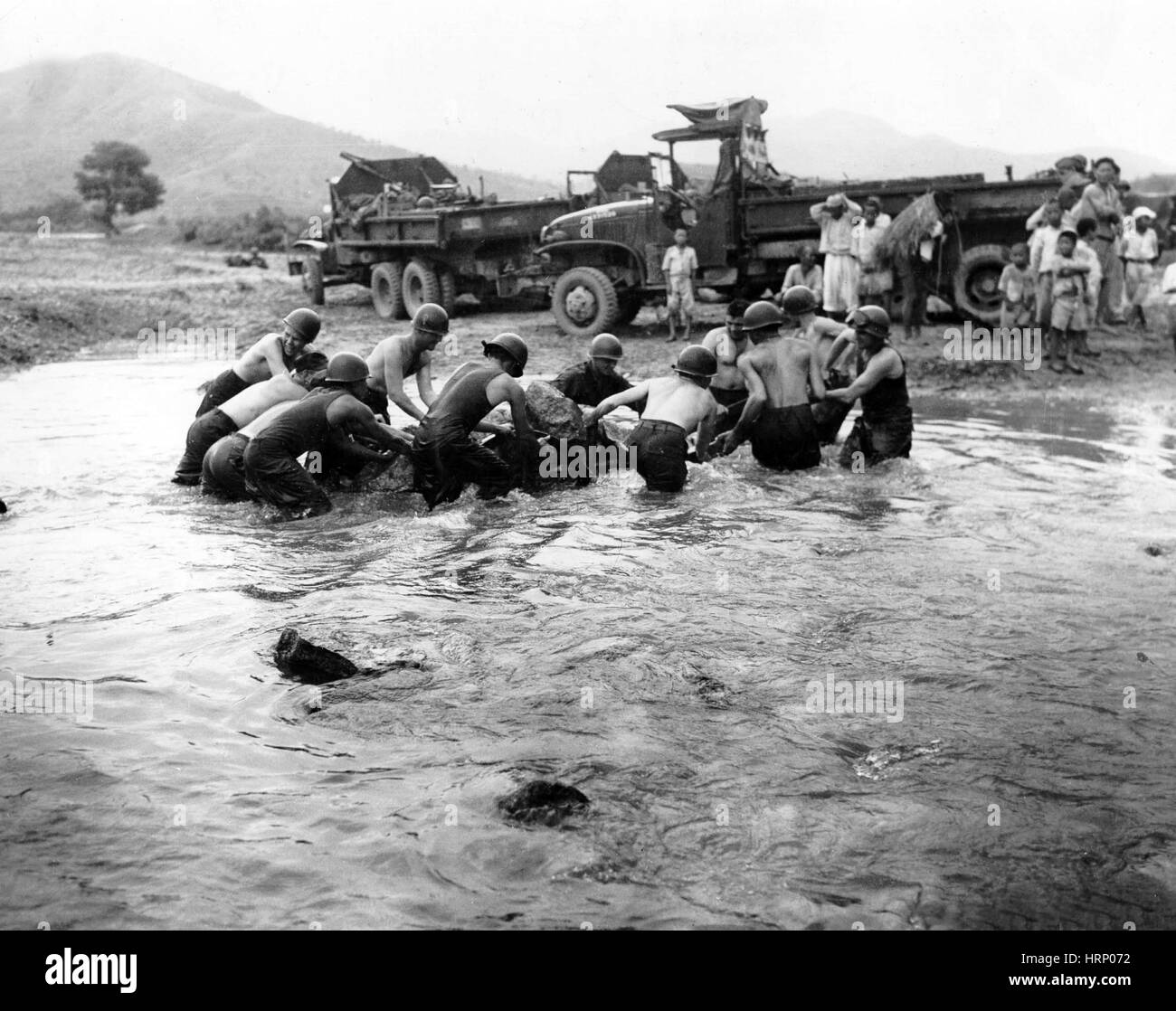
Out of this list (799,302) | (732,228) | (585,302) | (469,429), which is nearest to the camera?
(469,429)

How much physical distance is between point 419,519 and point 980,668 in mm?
3939

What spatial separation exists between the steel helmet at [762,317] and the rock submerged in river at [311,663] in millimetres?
4919

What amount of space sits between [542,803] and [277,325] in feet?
54.5

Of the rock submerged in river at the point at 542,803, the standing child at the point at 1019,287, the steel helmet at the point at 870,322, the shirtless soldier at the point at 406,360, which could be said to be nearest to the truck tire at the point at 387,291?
the standing child at the point at 1019,287

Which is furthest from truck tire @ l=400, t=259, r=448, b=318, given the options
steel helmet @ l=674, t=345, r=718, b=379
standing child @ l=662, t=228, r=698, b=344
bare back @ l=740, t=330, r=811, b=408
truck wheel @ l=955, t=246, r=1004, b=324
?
steel helmet @ l=674, t=345, r=718, b=379

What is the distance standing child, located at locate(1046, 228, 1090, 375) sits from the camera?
12.5 meters

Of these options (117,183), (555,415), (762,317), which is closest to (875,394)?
(762,317)

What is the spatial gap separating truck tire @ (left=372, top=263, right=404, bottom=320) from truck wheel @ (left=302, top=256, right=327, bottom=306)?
1.53m

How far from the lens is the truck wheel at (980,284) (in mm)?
14047

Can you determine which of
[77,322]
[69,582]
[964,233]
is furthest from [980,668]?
[77,322]

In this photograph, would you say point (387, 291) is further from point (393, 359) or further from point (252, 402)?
point (252, 402)

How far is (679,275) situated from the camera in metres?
14.9

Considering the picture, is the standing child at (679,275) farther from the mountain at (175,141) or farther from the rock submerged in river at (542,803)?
the mountain at (175,141)
